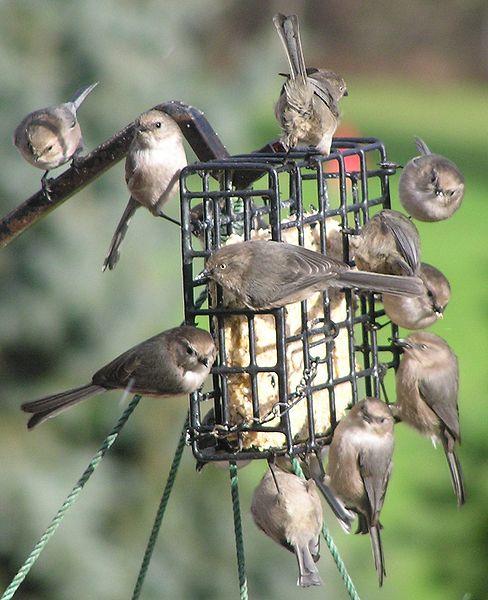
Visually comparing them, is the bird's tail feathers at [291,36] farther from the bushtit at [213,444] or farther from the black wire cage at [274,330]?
the bushtit at [213,444]

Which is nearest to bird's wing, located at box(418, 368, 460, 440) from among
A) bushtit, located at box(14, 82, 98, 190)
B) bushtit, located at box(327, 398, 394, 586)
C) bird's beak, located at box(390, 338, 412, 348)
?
bird's beak, located at box(390, 338, 412, 348)

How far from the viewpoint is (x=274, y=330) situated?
3240 millimetres

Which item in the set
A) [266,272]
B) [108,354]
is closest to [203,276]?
[266,272]

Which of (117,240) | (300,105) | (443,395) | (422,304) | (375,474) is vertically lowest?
(375,474)

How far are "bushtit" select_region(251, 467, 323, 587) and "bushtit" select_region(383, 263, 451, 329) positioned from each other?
546 mm

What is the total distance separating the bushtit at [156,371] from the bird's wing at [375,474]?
57 cm

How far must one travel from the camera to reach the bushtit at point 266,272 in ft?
9.61

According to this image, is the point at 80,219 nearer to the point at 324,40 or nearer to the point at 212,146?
the point at 212,146

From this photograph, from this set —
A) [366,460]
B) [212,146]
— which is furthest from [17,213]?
[366,460]

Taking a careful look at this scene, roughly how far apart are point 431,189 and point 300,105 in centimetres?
70

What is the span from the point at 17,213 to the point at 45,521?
6.22 ft

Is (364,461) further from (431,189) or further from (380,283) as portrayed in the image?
(431,189)

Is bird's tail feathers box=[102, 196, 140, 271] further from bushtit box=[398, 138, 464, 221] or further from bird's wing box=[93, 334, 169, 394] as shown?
bushtit box=[398, 138, 464, 221]

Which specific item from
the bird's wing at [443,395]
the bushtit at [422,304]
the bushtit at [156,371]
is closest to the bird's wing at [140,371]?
the bushtit at [156,371]
